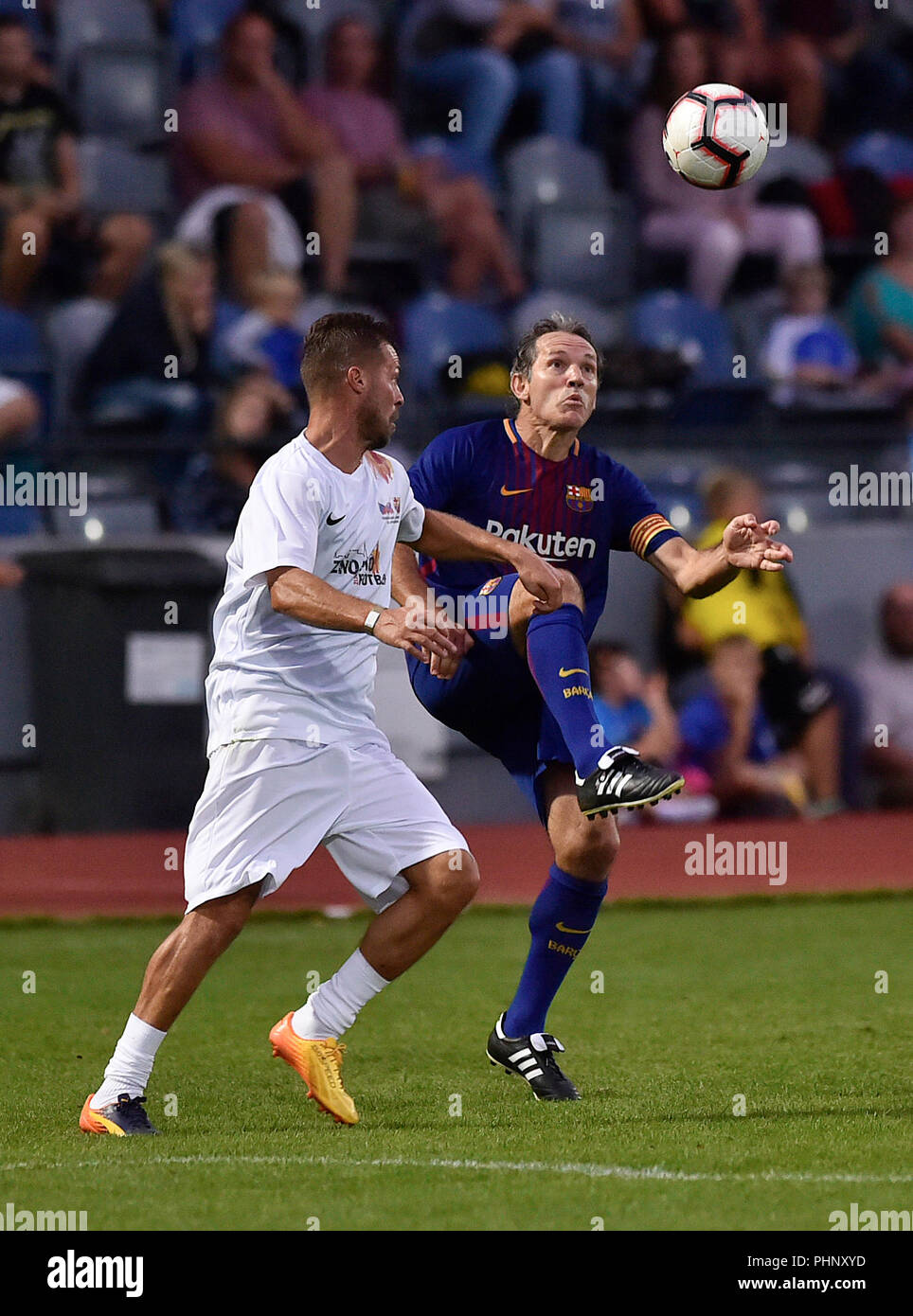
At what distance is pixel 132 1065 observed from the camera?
5051 millimetres

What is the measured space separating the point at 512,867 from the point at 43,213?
6161 millimetres

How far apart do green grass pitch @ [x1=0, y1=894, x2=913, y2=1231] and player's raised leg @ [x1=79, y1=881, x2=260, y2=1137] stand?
3.6 inches

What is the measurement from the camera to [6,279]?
13.9 m

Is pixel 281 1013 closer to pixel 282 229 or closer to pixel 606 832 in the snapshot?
pixel 606 832

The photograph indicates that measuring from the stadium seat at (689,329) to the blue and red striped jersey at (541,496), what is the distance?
347 inches

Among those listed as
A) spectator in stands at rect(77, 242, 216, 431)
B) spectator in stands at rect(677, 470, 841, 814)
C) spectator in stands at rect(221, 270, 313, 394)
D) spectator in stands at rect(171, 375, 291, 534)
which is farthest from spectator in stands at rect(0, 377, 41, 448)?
spectator in stands at rect(677, 470, 841, 814)

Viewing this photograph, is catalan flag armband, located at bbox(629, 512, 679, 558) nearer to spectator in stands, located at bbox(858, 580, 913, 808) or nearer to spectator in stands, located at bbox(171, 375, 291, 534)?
spectator in stands, located at bbox(171, 375, 291, 534)

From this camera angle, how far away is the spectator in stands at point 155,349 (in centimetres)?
1305

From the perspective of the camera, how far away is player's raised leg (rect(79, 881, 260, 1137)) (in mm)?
5031

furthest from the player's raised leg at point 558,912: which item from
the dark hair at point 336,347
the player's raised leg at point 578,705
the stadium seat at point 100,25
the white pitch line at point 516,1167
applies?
the stadium seat at point 100,25

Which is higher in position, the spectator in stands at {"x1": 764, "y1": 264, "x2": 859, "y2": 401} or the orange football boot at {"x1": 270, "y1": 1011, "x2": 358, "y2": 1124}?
the spectator in stands at {"x1": 764, "y1": 264, "x2": 859, "y2": 401}

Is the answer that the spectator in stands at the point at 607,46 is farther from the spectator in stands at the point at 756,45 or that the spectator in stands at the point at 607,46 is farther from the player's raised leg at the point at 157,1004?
the player's raised leg at the point at 157,1004

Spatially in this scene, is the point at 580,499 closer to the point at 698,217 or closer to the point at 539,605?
the point at 539,605
